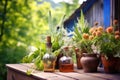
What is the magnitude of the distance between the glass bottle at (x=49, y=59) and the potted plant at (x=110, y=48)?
335 mm

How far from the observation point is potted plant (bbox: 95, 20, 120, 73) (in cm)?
193

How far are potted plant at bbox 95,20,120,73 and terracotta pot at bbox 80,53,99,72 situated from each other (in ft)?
0.19

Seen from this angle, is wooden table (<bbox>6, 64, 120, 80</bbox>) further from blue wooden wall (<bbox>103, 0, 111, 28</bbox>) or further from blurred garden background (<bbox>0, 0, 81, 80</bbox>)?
blurred garden background (<bbox>0, 0, 81, 80</bbox>)

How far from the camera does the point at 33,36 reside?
934 cm

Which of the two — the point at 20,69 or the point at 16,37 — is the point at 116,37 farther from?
the point at 16,37

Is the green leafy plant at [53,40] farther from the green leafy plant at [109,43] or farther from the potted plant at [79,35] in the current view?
the green leafy plant at [109,43]

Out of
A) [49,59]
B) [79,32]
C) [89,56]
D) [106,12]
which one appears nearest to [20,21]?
[106,12]

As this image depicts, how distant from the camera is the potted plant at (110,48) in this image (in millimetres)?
1928

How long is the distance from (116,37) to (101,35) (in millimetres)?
99

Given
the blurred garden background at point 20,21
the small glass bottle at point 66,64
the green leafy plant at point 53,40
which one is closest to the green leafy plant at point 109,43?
the small glass bottle at point 66,64

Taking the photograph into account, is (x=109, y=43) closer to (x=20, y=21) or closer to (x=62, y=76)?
(x=62, y=76)

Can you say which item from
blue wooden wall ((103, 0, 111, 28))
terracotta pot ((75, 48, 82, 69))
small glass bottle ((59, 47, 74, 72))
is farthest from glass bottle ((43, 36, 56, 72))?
blue wooden wall ((103, 0, 111, 28))

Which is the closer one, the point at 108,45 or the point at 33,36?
the point at 108,45

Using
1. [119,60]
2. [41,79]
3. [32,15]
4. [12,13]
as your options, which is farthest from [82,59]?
[32,15]
